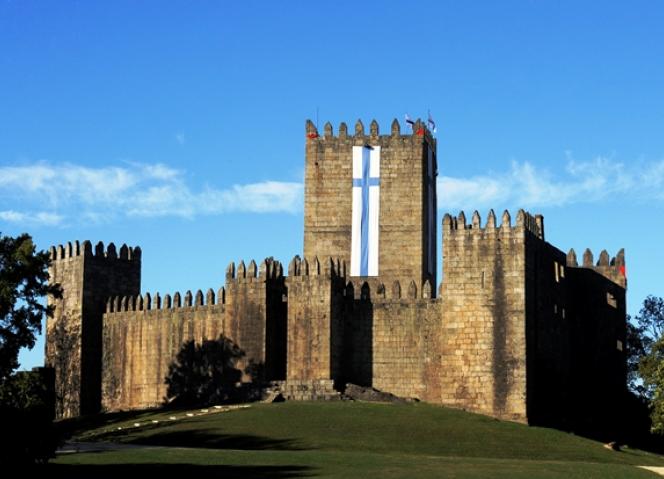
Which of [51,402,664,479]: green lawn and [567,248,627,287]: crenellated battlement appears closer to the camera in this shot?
[51,402,664,479]: green lawn

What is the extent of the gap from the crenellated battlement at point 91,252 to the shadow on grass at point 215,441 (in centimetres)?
2468

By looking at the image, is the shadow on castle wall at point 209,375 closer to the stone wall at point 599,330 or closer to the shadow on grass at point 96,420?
the shadow on grass at point 96,420

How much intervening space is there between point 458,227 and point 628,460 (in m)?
13.9

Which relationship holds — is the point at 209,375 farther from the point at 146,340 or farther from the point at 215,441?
the point at 215,441

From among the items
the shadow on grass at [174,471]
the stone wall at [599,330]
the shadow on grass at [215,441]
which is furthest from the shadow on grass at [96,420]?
the stone wall at [599,330]

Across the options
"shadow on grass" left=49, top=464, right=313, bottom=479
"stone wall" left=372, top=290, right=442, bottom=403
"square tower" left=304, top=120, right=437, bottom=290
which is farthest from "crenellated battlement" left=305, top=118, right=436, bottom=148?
"shadow on grass" left=49, top=464, right=313, bottom=479

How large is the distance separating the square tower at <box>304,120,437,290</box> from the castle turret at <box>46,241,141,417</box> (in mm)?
10133

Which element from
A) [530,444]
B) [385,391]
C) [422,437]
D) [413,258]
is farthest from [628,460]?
[413,258]

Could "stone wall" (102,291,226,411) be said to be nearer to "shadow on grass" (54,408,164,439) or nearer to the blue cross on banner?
"shadow on grass" (54,408,164,439)

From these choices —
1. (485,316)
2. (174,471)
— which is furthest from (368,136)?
(174,471)

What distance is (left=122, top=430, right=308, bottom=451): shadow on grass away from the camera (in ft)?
155

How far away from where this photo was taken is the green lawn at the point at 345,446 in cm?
3875

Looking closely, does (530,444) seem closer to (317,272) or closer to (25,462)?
(317,272)

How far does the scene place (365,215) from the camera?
73188 mm
